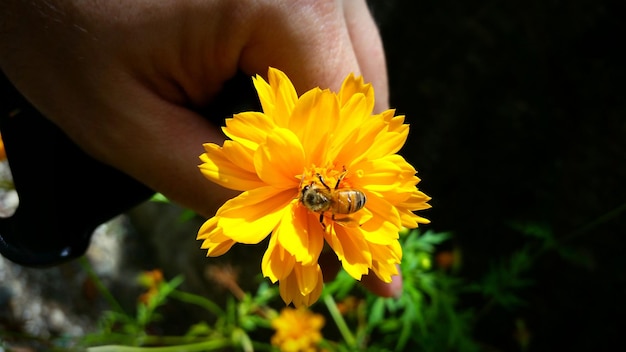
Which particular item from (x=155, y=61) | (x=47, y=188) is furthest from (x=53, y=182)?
(x=155, y=61)

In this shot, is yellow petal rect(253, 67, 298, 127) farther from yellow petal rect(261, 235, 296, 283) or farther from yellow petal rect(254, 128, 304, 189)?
yellow petal rect(261, 235, 296, 283)

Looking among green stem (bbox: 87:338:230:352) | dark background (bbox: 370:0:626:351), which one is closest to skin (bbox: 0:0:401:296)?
green stem (bbox: 87:338:230:352)

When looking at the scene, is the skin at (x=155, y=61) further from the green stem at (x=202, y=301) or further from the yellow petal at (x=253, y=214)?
the green stem at (x=202, y=301)

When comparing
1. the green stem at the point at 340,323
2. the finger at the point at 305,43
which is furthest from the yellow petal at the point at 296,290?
the green stem at the point at 340,323

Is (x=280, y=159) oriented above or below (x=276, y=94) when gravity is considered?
below

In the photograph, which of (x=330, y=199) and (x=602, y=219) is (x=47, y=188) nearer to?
(x=330, y=199)

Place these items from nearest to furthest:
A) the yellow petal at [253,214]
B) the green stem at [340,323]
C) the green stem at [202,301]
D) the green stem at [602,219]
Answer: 1. the yellow petal at [253,214]
2. the green stem at [602,219]
3. the green stem at [340,323]
4. the green stem at [202,301]
